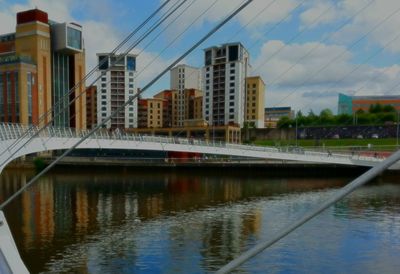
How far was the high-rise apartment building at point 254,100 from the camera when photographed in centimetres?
3632

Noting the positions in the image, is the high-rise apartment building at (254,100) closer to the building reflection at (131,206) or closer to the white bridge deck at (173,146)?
the building reflection at (131,206)

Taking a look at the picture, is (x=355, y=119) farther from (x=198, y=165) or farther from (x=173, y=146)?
(x=173, y=146)

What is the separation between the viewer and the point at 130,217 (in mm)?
8070

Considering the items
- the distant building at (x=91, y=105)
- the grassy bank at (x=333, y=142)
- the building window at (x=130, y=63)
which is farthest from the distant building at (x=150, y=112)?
the grassy bank at (x=333, y=142)

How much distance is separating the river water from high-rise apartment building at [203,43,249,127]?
72.2 ft

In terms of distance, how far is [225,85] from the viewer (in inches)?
1416

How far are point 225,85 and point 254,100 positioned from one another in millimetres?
3539

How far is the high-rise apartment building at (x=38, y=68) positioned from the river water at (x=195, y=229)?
1293 centimetres

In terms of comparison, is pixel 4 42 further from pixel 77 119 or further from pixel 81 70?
pixel 77 119

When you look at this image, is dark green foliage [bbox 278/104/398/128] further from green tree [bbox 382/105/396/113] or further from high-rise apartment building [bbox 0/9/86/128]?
high-rise apartment building [bbox 0/9/86/128]

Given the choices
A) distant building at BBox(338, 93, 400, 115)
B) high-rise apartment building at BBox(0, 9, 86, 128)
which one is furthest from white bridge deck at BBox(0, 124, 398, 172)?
distant building at BBox(338, 93, 400, 115)

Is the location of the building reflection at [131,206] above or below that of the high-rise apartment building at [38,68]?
below

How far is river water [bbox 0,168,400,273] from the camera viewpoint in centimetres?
501

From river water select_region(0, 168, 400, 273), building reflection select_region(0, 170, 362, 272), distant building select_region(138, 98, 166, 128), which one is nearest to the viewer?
river water select_region(0, 168, 400, 273)
